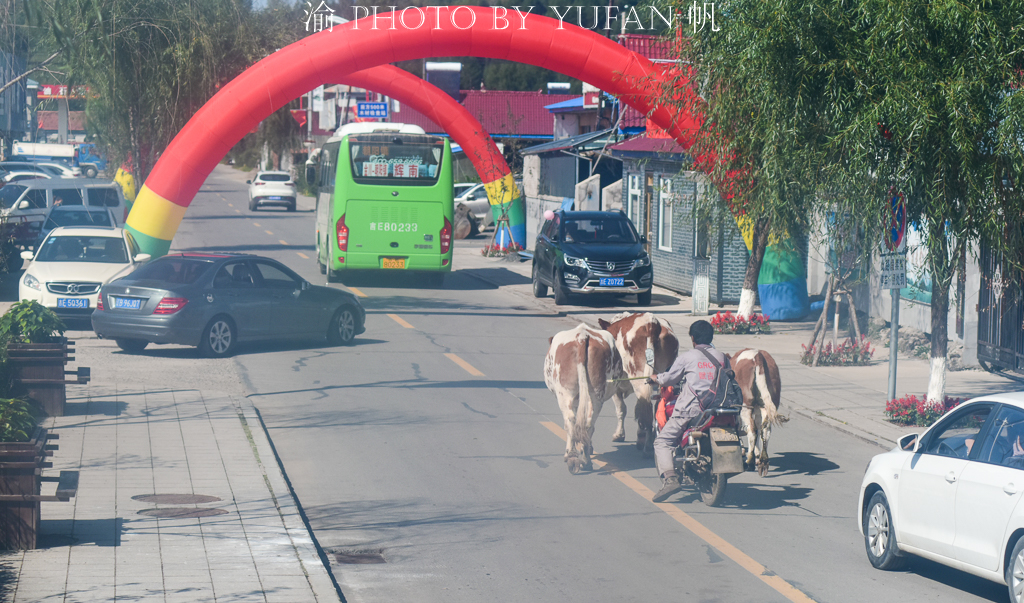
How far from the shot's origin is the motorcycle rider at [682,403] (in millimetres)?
9242

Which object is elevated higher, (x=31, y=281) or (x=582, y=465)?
(x=31, y=281)

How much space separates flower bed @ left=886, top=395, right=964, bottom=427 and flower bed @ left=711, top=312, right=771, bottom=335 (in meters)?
7.42

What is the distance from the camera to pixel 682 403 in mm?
9273

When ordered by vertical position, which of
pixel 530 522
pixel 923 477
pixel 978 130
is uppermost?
pixel 978 130

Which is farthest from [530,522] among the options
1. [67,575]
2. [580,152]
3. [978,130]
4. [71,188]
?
[580,152]

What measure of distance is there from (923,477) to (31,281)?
A: 605 inches

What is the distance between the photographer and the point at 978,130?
1023cm

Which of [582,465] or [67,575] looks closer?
[67,575]

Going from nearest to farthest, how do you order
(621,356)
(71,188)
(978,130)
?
(978,130) < (621,356) < (71,188)

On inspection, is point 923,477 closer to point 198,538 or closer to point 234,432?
point 198,538

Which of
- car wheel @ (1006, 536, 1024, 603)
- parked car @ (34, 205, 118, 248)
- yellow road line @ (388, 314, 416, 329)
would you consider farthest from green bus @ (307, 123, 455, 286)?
car wheel @ (1006, 536, 1024, 603)

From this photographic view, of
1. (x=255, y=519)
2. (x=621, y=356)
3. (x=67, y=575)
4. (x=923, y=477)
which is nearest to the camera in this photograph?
(x=67, y=575)

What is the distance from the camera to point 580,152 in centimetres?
3550

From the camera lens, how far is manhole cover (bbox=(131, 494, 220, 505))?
8867 mm
